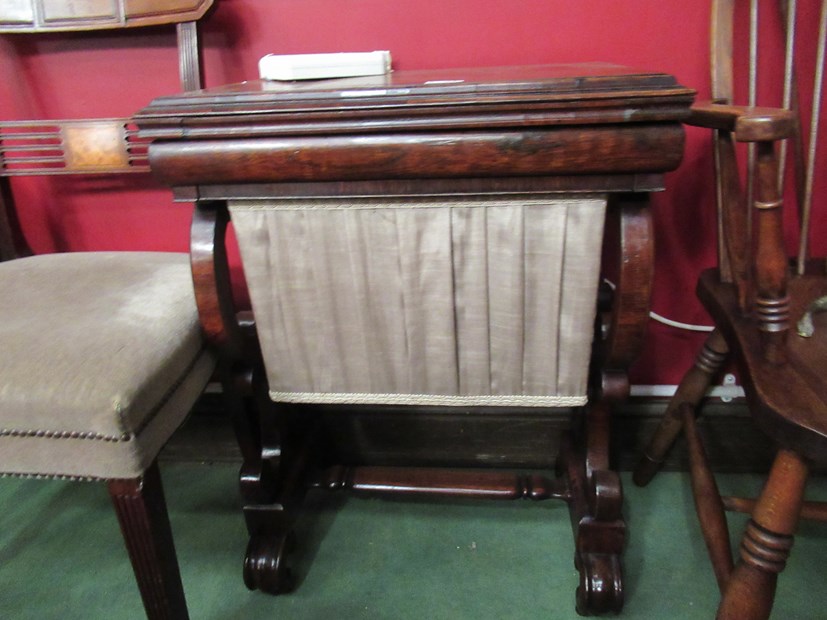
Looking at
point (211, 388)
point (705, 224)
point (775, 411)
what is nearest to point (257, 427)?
point (211, 388)

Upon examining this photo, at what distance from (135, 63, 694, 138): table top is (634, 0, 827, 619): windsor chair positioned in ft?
0.39

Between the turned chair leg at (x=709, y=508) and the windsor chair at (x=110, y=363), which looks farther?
the turned chair leg at (x=709, y=508)

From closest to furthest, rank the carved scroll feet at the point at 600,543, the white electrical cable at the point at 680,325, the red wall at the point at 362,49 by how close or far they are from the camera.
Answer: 1. the carved scroll feet at the point at 600,543
2. the red wall at the point at 362,49
3. the white electrical cable at the point at 680,325

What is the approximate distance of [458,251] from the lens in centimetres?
75

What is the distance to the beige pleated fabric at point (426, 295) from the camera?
2.41ft

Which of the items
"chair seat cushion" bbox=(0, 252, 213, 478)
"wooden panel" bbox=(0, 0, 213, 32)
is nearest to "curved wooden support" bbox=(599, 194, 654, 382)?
"chair seat cushion" bbox=(0, 252, 213, 478)

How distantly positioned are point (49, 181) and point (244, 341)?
2.17 feet

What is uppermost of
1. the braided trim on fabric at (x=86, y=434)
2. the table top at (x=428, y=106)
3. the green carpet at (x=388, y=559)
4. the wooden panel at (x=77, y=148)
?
the table top at (x=428, y=106)

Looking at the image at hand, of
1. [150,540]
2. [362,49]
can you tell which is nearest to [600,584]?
[150,540]

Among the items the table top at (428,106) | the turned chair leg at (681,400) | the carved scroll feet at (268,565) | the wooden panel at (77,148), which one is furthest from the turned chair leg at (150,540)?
the turned chair leg at (681,400)

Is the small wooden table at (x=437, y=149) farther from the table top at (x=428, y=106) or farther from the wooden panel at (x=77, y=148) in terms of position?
the wooden panel at (x=77, y=148)

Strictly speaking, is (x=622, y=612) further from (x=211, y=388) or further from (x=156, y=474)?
(x=211, y=388)

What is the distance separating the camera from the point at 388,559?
1095 mm

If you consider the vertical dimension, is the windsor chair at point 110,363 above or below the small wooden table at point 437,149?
below
